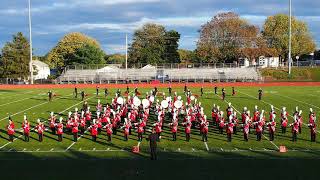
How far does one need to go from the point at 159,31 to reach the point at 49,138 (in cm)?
7047

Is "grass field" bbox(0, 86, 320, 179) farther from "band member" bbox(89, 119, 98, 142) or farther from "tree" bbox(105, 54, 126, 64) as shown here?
"tree" bbox(105, 54, 126, 64)

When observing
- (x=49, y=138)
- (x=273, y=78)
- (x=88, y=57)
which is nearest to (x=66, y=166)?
(x=49, y=138)

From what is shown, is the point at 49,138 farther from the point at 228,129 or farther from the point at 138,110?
the point at 228,129

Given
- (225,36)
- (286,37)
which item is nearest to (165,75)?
(225,36)

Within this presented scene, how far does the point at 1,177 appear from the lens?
12.3 m

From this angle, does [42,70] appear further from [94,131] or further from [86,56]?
[94,131]

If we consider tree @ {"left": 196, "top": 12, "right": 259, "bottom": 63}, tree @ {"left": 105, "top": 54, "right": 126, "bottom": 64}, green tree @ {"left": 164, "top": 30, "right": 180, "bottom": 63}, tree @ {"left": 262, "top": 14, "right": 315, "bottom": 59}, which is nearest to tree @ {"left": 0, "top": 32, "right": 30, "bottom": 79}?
tree @ {"left": 196, "top": 12, "right": 259, "bottom": 63}

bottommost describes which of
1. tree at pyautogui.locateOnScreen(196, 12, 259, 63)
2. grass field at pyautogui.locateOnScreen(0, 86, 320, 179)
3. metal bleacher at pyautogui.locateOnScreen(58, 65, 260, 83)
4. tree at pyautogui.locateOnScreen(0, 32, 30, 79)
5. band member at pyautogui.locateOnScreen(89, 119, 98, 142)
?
grass field at pyautogui.locateOnScreen(0, 86, 320, 179)

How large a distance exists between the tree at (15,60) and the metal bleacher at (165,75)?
6.94m

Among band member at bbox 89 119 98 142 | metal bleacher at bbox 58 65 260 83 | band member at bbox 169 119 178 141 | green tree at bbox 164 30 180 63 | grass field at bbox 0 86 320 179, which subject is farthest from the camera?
green tree at bbox 164 30 180 63

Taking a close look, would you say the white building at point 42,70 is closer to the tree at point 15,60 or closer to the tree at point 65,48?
the tree at point 65,48

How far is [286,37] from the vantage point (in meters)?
78.9

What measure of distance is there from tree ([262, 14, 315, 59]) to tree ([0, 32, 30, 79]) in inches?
1546

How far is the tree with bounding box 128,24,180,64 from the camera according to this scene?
82.4 m
